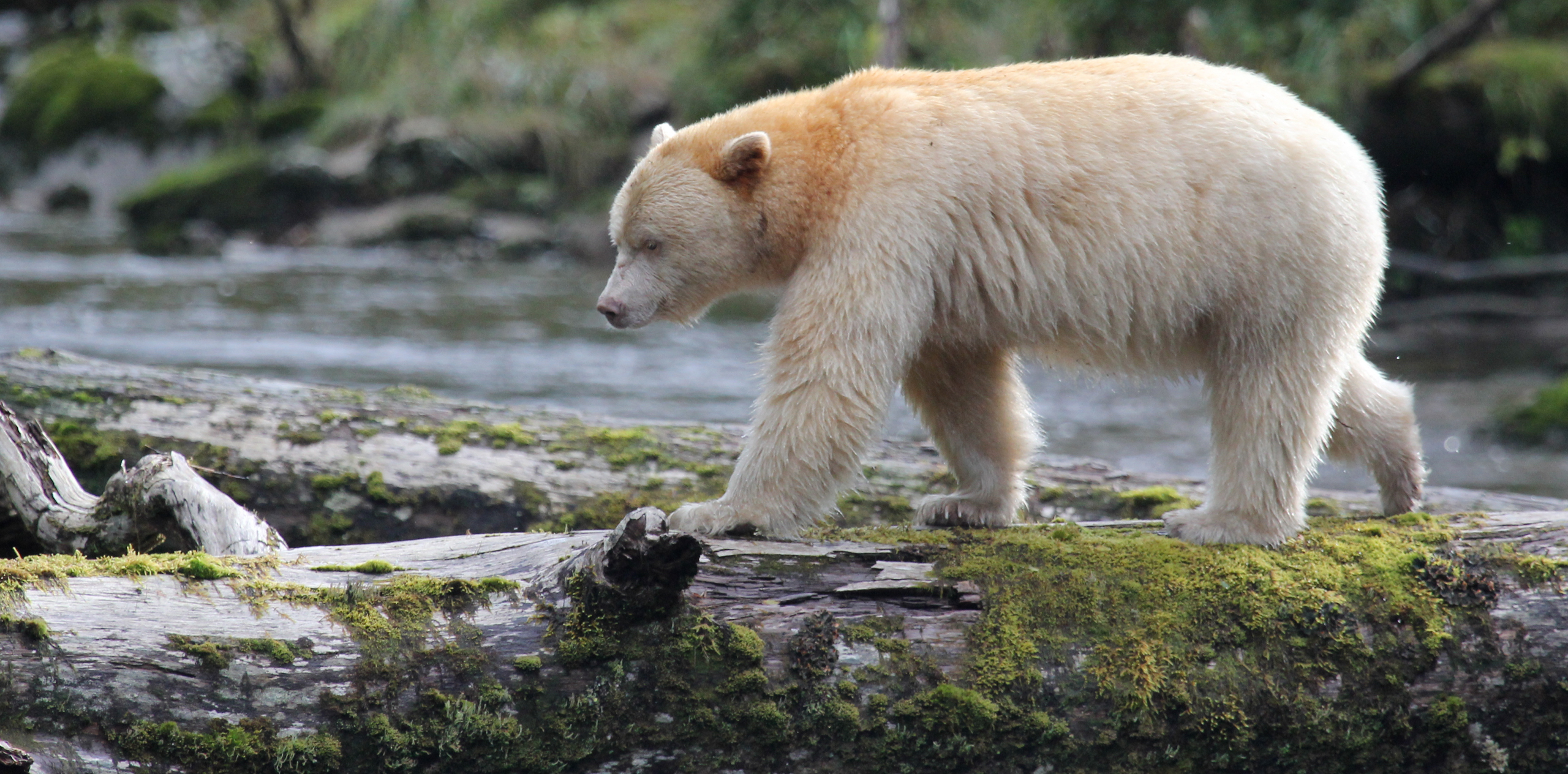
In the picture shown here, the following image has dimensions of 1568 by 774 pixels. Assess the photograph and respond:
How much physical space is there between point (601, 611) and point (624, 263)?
1.52 meters

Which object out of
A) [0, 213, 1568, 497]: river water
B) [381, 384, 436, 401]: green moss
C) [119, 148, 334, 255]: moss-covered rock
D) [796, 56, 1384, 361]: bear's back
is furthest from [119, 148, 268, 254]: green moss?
[796, 56, 1384, 361]: bear's back

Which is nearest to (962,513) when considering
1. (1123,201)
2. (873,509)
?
(873,509)

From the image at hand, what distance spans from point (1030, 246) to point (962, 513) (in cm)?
119

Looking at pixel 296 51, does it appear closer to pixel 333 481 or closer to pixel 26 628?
pixel 333 481

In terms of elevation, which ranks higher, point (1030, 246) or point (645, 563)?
point (1030, 246)

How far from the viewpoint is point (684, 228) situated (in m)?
4.22

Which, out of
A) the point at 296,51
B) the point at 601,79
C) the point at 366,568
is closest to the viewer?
the point at 366,568

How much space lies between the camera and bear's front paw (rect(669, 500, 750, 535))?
12.6 feet

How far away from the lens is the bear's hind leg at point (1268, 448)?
4051mm

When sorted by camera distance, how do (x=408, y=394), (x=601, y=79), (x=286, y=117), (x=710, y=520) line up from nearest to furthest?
(x=710, y=520) < (x=408, y=394) < (x=601, y=79) < (x=286, y=117)

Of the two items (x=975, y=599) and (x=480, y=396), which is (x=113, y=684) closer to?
(x=975, y=599)

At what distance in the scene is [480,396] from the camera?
Answer: 1049cm

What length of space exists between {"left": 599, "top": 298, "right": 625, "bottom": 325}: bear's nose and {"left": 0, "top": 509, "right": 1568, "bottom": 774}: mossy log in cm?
93

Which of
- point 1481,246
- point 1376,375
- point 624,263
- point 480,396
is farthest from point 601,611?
point 1481,246
